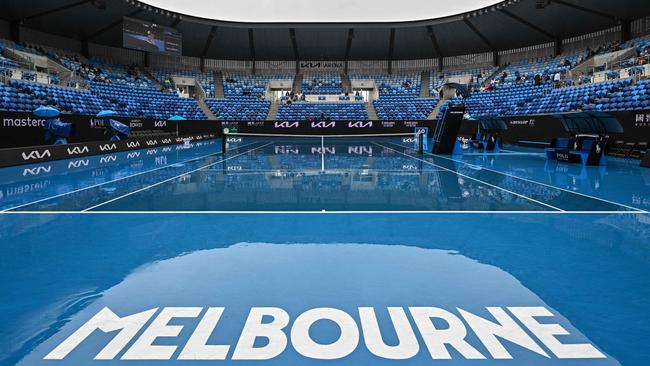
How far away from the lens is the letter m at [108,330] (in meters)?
2.90

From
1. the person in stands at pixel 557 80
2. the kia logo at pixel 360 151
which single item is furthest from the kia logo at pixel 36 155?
the person in stands at pixel 557 80

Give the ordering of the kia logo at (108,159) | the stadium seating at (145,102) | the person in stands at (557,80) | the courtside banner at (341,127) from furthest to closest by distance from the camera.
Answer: the courtside banner at (341,127), the stadium seating at (145,102), the person in stands at (557,80), the kia logo at (108,159)

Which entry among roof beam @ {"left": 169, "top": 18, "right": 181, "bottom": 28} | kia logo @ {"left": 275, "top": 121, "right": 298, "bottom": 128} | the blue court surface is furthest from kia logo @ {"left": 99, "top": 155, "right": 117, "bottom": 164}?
roof beam @ {"left": 169, "top": 18, "right": 181, "bottom": 28}

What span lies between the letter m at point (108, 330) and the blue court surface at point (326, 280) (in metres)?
0.01

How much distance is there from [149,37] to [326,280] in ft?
154

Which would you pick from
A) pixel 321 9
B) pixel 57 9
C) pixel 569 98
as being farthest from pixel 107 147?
pixel 321 9

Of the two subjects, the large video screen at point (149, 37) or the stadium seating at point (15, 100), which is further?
the large video screen at point (149, 37)

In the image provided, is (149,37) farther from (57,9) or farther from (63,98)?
(63,98)

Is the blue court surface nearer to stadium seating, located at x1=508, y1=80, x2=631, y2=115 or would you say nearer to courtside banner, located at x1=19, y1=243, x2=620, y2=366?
courtside banner, located at x1=19, y1=243, x2=620, y2=366

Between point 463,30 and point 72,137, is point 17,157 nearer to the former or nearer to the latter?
point 72,137

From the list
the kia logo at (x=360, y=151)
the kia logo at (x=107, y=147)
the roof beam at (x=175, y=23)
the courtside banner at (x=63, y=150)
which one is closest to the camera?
the courtside banner at (x=63, y=150)

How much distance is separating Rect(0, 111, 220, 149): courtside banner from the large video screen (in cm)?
915

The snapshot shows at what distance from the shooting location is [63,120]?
2530 cm

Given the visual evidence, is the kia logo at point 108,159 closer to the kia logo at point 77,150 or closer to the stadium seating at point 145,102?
the kia logo at point 77,150
